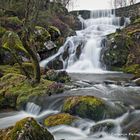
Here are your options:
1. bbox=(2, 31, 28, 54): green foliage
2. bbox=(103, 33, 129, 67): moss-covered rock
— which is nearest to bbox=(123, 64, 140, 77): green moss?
bbox=(103, 33, 129, 67): moss-covered rock

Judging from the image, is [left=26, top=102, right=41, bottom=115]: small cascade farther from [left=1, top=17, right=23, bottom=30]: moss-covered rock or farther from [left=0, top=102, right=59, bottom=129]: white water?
[left=1, top=17, right=23, bottom=30]: moss-covered rock

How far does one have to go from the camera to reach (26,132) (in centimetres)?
812

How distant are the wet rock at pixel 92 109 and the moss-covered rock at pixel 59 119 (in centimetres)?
46

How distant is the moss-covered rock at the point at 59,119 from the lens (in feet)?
35.1

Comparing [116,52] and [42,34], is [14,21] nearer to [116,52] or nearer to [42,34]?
[42,34]

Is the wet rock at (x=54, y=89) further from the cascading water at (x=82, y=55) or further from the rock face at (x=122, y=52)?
the rock face at (x=122, y=52)

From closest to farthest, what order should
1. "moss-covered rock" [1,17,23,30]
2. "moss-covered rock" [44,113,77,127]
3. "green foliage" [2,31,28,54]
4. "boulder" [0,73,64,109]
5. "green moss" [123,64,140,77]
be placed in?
1. "moss-covered rock" [44,113,77,127]
2. "boulder" [0,73,64,109]
3. "green foliage" [2,31,28,54]
4. "green moss" [123,64,140,77]
5. "moss-covered rock" [1,17,23,30]

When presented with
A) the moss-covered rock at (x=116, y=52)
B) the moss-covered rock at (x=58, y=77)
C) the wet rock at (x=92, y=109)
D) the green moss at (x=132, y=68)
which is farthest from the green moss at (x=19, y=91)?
the moss-covered rock at (x=116, y=52)

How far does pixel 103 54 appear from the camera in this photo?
26953mm

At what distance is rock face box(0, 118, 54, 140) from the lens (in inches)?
317

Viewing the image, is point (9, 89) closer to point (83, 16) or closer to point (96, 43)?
point (96, 43)

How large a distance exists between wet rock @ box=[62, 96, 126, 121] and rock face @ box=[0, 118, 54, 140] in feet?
9.70

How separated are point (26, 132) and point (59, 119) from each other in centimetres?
292

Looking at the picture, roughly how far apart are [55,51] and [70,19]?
50.2ft
